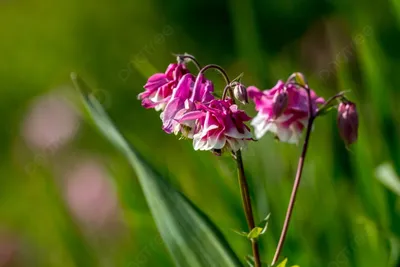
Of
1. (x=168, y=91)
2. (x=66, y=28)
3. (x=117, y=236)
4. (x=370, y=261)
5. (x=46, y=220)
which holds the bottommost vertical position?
(x=370, y=261)

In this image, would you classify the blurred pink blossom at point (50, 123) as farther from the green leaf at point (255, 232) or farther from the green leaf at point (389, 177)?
the green leaf at point (255, 232)

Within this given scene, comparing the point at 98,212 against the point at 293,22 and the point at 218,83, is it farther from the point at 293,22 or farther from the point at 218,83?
the point at 293,22

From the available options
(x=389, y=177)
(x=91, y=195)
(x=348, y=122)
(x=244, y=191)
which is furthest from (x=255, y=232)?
(x=91, y=195)

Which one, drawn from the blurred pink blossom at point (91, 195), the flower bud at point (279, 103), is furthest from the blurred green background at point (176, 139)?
the flower bud at point (279, 103)

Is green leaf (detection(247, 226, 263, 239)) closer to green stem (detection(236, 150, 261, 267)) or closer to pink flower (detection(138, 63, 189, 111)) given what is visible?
green stem (detection(236, 150, 261, 267))

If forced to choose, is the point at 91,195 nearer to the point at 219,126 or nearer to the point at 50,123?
the point at 50,123

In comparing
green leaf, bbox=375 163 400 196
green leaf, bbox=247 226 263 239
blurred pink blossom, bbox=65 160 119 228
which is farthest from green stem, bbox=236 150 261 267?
blurred pink blossom, bbox=65 160 119 228

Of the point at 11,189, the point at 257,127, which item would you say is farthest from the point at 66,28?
the point at 257,127
